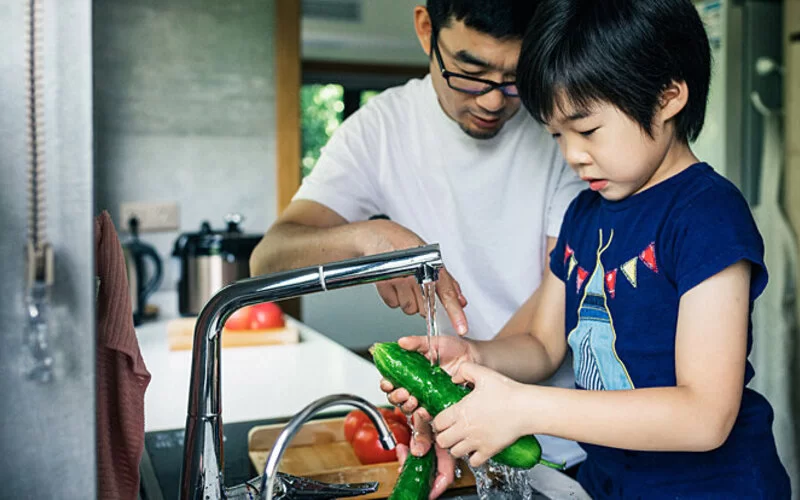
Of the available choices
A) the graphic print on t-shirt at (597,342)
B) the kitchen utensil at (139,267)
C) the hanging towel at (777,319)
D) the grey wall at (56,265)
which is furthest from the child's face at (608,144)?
the hanging towel at (777,319)

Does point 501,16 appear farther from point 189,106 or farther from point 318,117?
point 189,106

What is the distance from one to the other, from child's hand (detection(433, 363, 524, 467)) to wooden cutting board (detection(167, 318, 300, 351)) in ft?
2.09

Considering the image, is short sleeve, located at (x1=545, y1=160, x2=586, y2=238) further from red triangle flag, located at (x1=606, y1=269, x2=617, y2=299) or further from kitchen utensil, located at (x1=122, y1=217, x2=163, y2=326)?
kitchen utensil, located at (x1=122, y1=217, x2=163, y2=326)

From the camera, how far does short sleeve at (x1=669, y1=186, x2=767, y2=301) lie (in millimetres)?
934

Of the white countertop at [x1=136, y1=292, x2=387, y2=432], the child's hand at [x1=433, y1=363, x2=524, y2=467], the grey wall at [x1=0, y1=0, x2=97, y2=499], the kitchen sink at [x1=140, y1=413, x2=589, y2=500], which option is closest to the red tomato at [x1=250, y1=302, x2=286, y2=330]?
the white countertop at [x1=136, y1=292, x2=387, y2=432]

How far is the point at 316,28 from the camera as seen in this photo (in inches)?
58.9

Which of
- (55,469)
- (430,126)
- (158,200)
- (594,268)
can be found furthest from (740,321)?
(158,200)

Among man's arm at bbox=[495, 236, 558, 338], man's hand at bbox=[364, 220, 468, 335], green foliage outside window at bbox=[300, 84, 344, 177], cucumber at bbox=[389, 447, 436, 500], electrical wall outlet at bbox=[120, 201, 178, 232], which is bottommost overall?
cucumber at bbox=[389, 447, 436, 500]

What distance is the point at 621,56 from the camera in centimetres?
100

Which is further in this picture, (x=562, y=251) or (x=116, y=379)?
(x=562, y=251)

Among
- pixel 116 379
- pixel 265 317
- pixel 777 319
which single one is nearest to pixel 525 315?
pixel 265 317

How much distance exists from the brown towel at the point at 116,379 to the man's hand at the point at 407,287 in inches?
15.2

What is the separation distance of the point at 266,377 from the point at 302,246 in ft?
1.20

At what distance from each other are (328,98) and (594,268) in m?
0.55
